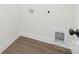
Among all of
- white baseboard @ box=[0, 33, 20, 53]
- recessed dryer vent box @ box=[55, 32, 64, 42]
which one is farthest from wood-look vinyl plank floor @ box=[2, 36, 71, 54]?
recessed dryer vent box @ box=[55, 32, 64, 42]

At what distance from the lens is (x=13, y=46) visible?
2559mm

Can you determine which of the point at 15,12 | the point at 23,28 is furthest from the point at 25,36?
the point at 15,12

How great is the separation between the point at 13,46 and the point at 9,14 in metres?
0.65

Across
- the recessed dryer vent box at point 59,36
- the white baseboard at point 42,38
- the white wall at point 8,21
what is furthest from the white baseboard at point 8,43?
the recessed dryer vent box at point 59,36

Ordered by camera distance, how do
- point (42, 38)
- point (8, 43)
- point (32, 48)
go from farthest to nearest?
point (42, 38)
point (8, 43)
point (32, 48)

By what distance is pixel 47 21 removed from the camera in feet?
8.27

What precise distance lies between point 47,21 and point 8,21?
775mm

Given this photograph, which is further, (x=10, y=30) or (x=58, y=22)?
(x=10, y=30)

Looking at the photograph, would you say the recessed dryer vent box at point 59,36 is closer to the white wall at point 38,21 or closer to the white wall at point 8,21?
the white wall at point 38,21

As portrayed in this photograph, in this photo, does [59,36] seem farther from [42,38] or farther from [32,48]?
[32,48]

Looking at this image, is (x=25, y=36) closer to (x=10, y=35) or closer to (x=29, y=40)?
(x=29, y=40)

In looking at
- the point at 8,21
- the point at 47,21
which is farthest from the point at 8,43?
the point at 47,21

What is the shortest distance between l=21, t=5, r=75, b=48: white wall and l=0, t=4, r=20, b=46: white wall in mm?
164

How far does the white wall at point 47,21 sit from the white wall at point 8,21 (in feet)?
0.54
